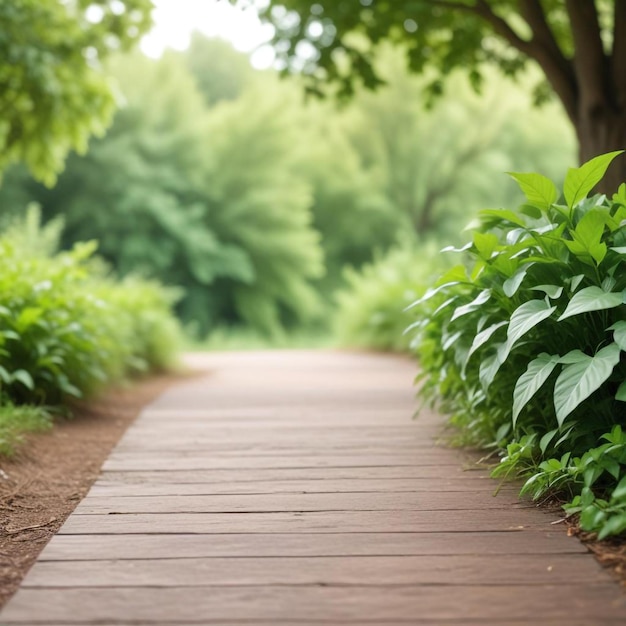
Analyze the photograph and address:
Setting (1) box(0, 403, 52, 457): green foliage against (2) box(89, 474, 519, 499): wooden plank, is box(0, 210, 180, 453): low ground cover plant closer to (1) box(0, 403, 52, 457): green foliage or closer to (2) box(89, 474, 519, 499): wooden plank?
(1) box(0, 403, 52, 457): green foliage

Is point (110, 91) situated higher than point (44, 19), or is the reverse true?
point (44, 19)

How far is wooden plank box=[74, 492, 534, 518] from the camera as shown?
8.66ft

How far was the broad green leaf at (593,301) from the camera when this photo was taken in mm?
2436

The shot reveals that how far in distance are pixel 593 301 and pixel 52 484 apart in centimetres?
224

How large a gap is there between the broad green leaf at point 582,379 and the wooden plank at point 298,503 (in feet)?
1.45

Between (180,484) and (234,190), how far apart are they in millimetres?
20046

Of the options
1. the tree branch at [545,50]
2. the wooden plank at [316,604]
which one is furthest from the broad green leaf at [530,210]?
the tree branch at [545,50]

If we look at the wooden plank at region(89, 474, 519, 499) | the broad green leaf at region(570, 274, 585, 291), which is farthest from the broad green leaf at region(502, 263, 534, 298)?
the wooden plank at region(89, 474, 519, 499)

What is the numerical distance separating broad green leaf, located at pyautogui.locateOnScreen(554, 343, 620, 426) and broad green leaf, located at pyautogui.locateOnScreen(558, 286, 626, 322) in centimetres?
15

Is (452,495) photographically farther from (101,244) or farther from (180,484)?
(101,244)

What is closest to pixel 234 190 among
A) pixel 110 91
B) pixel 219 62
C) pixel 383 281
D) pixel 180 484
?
pixel 219 62

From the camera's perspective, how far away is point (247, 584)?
1.99 metres

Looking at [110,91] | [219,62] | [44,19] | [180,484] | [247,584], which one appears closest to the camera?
[247,584]

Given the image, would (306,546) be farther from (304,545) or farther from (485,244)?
(485,244)
